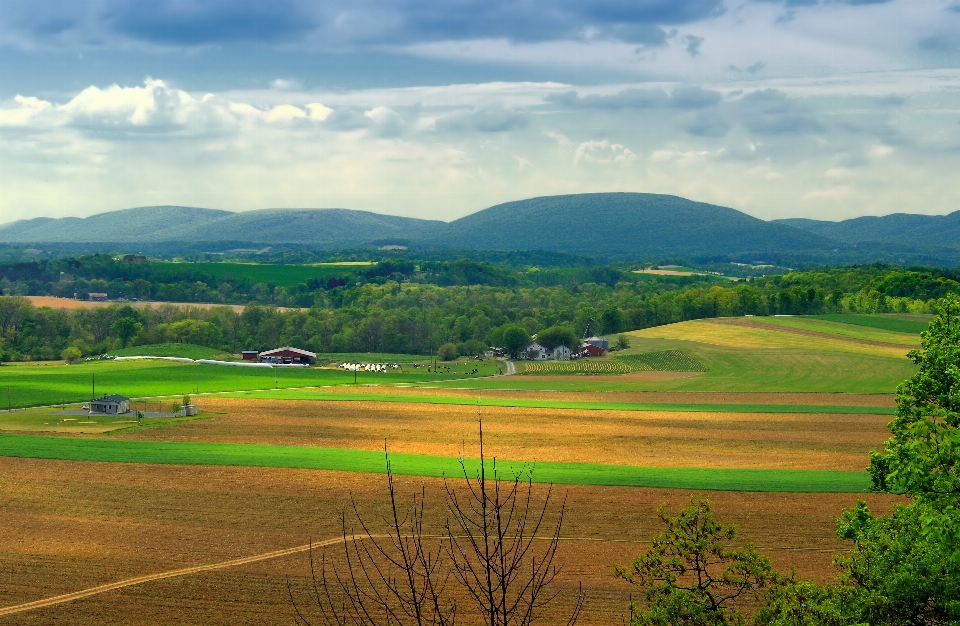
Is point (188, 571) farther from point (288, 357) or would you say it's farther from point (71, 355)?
point (71, 355)

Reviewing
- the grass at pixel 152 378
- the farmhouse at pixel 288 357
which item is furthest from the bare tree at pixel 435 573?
the farmhouse at pixel 288 357

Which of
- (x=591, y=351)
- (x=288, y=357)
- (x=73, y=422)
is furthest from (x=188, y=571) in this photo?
(x=288, y=357)

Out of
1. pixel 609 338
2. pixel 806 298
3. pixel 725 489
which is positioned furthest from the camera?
pixel 806 298

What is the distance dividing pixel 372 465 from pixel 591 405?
32.1 metres

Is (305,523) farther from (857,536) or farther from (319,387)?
(319,387)

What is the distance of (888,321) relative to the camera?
430 feet

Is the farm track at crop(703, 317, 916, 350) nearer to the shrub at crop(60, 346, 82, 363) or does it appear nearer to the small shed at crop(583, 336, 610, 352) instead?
the small shed at crop(583, 336, 610, 352)

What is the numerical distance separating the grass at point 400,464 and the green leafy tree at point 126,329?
84313mm

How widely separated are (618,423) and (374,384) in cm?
3617

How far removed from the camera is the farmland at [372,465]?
108ft

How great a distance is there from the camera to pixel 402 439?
6150 centimetres

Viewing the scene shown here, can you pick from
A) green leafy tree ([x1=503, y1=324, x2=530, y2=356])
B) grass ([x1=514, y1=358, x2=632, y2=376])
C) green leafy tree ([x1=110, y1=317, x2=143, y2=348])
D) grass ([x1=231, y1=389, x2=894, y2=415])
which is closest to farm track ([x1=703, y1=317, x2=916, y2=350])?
grass ([x1=514, y1=358, x2=632, y2=376])

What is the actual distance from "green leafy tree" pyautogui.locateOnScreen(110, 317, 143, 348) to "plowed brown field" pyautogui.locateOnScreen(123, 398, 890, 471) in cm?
6968

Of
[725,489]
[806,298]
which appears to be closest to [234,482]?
[725,489]
